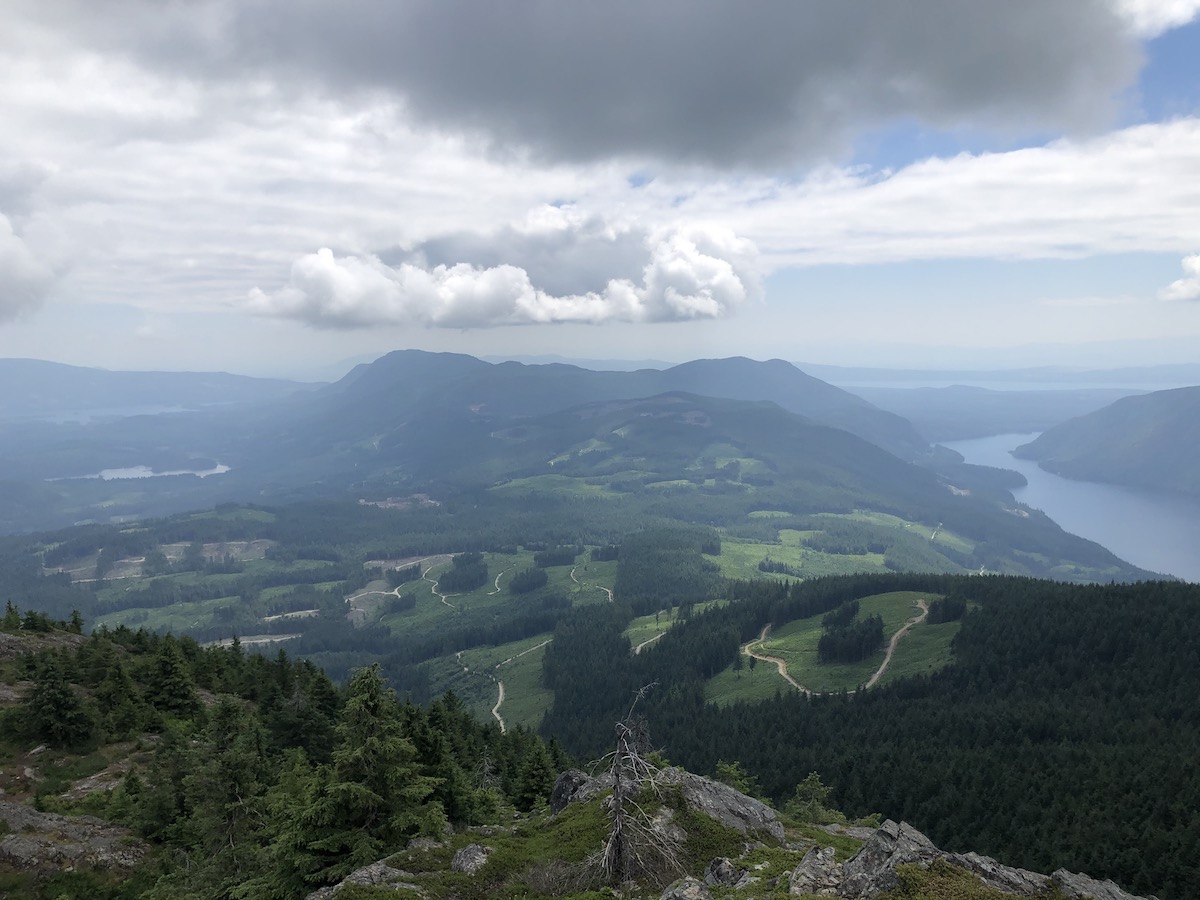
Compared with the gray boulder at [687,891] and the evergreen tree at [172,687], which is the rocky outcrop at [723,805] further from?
the evergreen tree at [172,687]

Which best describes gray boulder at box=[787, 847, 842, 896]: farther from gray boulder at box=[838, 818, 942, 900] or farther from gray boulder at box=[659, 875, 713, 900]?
gray boulder at box=[659, 875, 713, 900]

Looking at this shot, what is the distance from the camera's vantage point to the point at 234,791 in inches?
1371

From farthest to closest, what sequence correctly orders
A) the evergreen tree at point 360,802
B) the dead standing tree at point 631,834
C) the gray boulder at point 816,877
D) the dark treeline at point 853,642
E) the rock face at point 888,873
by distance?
the dark treeline at point 853,642 → the evergreen tree at point 360,802 → the dead standing tree at point 631,834 → the gray boulder at point 816,877 → the rock face at point 888,873

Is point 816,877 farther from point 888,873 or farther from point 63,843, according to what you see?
point 63,843

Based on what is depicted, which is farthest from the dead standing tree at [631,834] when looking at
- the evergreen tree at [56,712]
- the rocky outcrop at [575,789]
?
the evergreen tree at [56,712]

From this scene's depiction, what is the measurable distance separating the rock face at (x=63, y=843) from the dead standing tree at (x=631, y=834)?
30492mm

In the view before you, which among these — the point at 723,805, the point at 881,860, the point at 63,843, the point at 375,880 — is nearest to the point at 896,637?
the point at 723,805

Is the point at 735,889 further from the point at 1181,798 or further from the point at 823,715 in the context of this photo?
the point at 823,715

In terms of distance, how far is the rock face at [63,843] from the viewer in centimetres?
3372

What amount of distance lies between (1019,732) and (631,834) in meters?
111

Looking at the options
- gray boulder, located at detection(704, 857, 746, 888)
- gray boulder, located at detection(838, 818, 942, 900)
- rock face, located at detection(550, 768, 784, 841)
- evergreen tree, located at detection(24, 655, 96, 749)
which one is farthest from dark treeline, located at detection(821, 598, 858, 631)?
evergreen tree, located at detection(24, 655, 96, 749)

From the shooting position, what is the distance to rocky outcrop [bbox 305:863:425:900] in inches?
983

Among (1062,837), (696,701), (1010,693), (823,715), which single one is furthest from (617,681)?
(1062,837)

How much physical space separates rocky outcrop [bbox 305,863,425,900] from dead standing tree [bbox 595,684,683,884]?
8104mm
